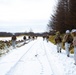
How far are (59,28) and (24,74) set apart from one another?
49538mm

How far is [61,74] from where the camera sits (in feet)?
40.0

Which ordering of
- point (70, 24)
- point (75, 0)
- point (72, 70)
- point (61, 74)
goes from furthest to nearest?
1. point (70, 24)
2. point (75, 0)
3. point (72, 70)
4. point (61, 74)

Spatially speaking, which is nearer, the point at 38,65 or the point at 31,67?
the point at 31,67

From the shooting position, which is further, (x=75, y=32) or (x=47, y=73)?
(x=75, y=32)

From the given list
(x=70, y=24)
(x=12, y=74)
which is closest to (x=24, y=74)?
(x=12, y=74)

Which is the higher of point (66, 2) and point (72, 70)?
point (66, 2)

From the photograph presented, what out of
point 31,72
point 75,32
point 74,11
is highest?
point 74,11

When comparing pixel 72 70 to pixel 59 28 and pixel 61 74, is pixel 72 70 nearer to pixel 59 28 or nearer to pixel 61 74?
pixel 61 74

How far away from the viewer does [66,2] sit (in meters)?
55.5

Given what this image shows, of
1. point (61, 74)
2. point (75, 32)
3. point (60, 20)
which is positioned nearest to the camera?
point (61, 74)

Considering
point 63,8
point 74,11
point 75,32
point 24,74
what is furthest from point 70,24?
point 24,74

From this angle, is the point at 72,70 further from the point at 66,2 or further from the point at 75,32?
the point at 66,2

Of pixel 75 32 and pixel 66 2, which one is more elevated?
pixel 66 2

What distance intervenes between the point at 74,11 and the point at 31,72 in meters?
31.3
